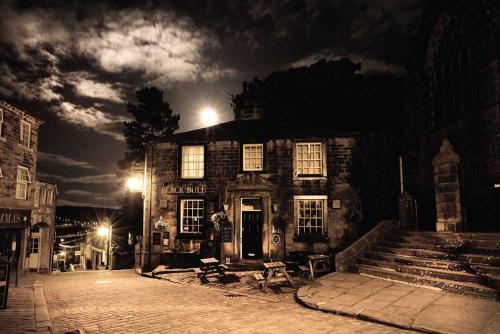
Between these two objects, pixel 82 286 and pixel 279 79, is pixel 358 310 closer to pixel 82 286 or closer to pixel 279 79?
pixel 82 286

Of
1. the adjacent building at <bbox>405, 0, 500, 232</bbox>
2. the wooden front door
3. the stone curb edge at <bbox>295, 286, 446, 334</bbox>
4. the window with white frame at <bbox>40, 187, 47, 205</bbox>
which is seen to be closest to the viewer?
the stone curb edge at <bbox>295, 286, 446, 334</bbox>

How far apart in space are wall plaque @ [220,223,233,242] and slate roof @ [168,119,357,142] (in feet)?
13.6

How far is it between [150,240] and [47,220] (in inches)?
518

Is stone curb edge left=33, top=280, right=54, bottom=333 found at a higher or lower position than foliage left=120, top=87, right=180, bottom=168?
lower

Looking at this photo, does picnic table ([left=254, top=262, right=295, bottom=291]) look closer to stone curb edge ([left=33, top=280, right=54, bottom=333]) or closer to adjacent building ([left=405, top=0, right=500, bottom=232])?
stone curb edge ([left=33, top=280, right=54, bottom=333])

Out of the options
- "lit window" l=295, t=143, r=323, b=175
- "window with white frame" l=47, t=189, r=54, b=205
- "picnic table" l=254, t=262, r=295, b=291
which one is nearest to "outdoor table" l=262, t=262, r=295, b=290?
"picnic table" l=254, t=262, r=295, b=291

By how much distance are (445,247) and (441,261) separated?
0.80 meters

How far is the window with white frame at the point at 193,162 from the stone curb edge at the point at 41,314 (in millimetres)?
7936

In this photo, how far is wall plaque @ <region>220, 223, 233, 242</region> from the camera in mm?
15172

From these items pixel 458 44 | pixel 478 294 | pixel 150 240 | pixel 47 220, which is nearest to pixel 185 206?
pixel 150 240

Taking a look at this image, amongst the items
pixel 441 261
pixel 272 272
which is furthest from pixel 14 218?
pixel 441 261

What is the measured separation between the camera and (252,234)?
1546 centimetres

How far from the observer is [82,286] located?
11.1 meters

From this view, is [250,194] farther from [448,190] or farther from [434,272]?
[434,272]
